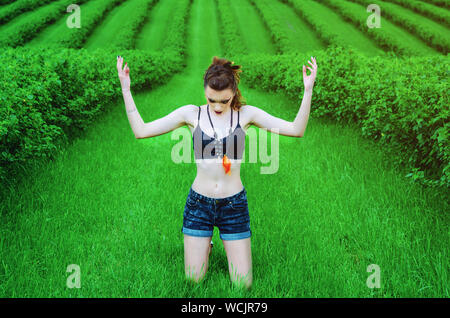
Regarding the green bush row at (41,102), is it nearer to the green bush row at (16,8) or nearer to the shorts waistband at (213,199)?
the shorts waistband at (213,199)

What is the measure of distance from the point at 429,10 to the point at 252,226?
39542mm

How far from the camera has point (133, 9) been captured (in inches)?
1695

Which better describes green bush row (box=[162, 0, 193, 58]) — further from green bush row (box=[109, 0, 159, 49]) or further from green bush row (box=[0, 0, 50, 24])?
green bush row (box=[0, 0, 50, 24])

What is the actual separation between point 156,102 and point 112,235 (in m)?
9.64

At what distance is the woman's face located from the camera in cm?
270

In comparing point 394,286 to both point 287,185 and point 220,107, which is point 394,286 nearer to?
point 220,107

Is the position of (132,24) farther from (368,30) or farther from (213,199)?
(213,199)

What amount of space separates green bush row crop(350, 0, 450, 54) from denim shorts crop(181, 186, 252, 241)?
99.0 ft

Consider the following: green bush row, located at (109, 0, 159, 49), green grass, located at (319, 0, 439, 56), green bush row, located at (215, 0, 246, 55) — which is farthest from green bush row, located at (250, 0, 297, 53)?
green bush row, located at (109, 0, 159, 49)

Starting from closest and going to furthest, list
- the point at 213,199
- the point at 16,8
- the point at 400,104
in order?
the point at 213,199
the point at 400,104
the point at 16,8

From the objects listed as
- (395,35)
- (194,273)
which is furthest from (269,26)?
(194,273)

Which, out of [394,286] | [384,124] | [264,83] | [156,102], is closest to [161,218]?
[394,286]

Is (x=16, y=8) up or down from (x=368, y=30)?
up

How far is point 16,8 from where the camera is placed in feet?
129
